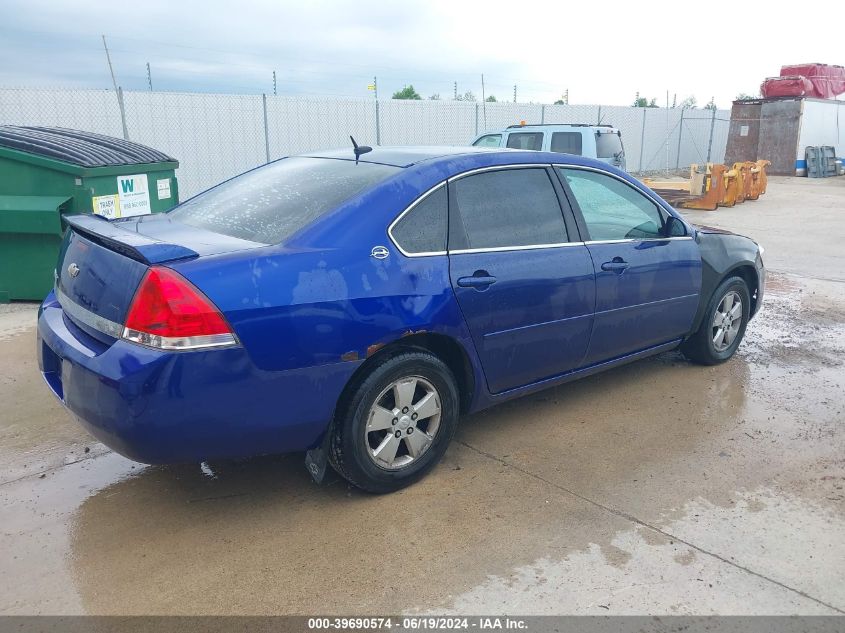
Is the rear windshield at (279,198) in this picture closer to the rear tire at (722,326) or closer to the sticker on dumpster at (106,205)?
the rear tire at (722,326)

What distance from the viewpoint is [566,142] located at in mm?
11766

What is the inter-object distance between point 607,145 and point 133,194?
308 inches

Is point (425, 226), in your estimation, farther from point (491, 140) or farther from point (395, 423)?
point (491, 140)

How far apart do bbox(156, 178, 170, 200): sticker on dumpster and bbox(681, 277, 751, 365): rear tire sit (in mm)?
5335

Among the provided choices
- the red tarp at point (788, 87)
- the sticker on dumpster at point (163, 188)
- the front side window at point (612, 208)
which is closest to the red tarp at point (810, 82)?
the red tarp at point (788, 87)

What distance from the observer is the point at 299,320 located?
9.47ft

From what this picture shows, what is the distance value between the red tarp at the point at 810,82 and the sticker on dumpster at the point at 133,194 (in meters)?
26.5

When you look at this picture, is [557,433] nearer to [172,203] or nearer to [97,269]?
[97,269]

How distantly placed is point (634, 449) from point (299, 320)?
6.90 feet

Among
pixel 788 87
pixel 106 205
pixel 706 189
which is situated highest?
pixel 788 87

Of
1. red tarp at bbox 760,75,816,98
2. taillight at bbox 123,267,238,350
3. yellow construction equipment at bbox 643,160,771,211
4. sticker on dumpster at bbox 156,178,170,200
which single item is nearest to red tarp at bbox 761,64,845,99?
Answer: red tarp at bbox 760,75,816,98

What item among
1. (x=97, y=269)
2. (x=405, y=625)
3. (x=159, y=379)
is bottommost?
(x=405, y=625)

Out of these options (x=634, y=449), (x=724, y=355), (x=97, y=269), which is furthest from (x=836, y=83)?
(x=97, y=269)

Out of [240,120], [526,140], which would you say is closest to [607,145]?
[526,140]
